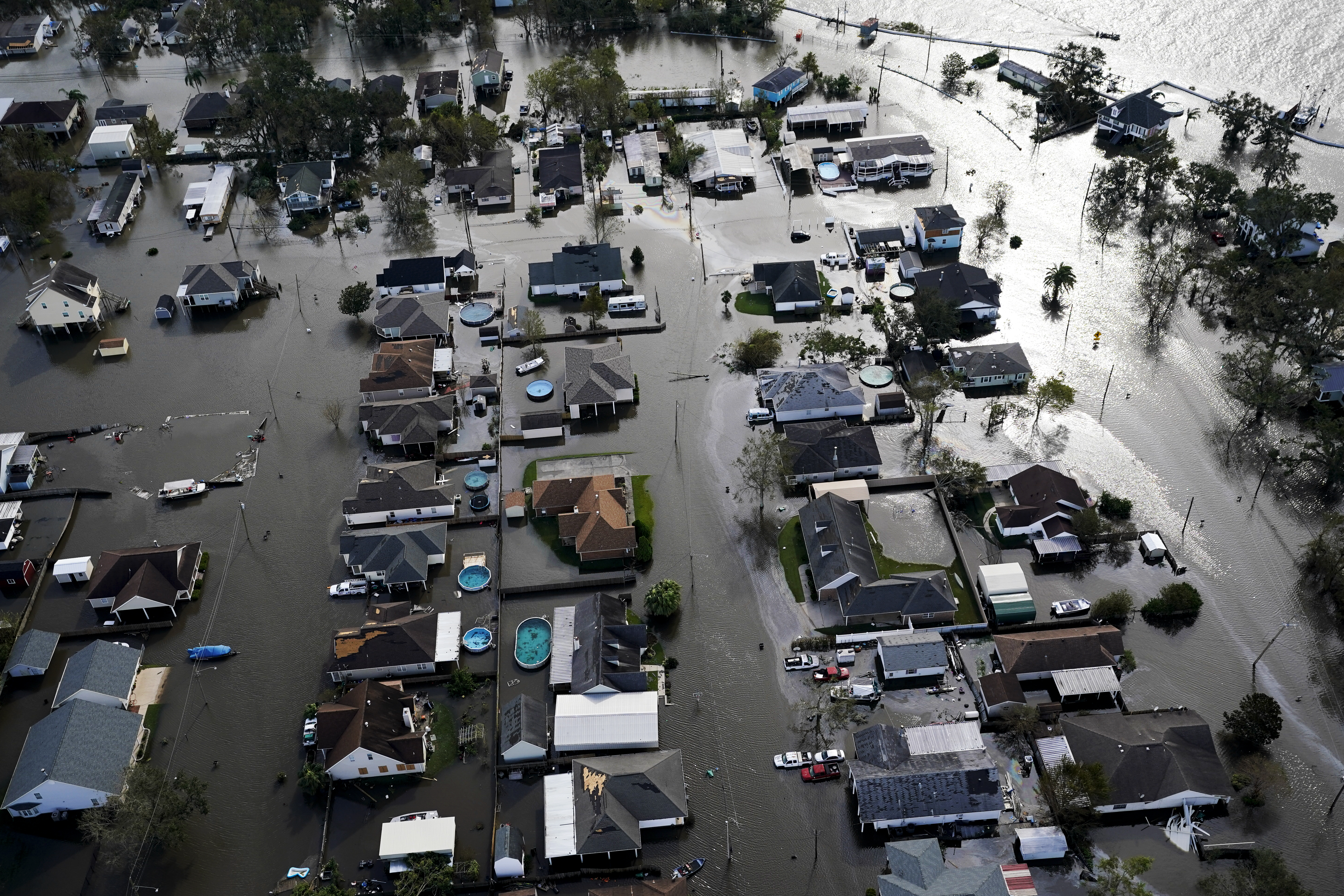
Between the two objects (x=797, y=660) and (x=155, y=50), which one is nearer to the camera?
(x=797, y=660)

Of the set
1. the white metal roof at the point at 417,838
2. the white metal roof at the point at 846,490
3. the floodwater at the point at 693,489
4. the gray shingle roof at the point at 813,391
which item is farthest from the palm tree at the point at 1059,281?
the white metal roof at the point at 417,838

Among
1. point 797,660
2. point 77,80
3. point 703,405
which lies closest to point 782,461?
point 703,405

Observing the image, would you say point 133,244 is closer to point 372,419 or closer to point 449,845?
point 372,419

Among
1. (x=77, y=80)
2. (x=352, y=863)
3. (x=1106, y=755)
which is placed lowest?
(x=352, y=863)

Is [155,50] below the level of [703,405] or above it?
above

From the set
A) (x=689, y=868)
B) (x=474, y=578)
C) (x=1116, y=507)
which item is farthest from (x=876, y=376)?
(x=689, y=868)

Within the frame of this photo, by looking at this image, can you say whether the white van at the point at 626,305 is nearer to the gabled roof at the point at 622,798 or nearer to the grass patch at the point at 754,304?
the grass patch at the point at 754,304

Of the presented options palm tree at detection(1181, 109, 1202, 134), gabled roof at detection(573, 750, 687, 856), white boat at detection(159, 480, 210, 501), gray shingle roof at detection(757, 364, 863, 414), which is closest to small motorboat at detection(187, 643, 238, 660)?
white boat at detection(159, 480, 210, 501)
